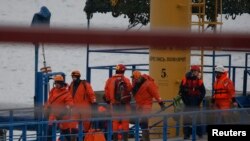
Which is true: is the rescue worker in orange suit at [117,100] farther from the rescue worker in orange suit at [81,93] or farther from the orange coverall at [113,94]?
the rescue worker in orange suit at [81,93]

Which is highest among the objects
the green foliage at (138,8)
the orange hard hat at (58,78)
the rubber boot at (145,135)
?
the green foliage at (138,8)

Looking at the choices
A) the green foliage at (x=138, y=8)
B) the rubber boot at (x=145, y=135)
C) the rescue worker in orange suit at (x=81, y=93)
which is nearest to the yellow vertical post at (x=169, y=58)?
the rubber boot at (x=145, y=135)

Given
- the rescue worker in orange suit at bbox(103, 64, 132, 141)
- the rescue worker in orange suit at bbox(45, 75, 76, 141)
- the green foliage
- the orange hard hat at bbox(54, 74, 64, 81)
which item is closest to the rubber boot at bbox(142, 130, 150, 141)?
the rescue worker in orange suit at bbox(103, 64, 132, 141)

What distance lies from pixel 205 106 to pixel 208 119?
1075 millimetres

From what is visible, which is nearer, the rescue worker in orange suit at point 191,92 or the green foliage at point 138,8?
the rescue worker in orange suit at point 191,92

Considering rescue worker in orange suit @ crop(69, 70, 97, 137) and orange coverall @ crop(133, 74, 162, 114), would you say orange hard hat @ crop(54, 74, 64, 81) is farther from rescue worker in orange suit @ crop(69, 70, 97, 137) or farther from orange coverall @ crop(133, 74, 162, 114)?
orange coverall @ crop(133, 74, 162, 114)

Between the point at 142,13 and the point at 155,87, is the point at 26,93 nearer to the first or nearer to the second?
the point at 142,13

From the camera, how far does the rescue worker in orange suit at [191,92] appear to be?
12.4 meters

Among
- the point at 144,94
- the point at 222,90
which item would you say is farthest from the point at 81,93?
the point at 222,90

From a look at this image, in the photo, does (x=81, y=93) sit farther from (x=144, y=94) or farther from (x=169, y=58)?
(x=169, y=58)

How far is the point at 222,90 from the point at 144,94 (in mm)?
1298

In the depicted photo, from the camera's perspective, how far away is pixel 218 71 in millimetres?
12938

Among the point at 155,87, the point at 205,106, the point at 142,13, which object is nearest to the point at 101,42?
the point at 155,87

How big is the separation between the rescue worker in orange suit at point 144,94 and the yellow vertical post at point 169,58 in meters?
0.31
